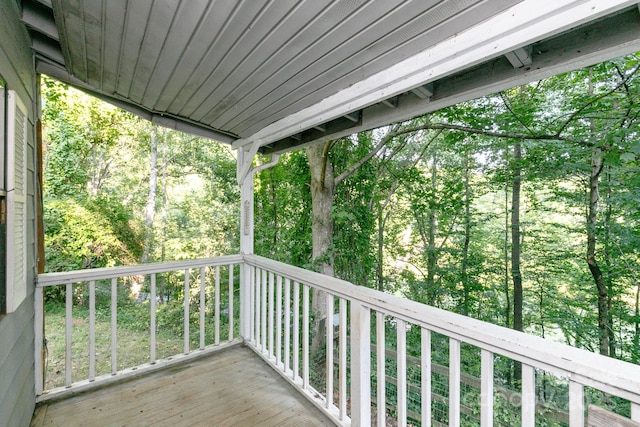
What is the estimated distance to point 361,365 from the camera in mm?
1714

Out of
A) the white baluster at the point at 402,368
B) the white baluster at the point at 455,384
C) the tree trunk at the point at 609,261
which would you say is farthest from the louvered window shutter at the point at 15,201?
the tree trunk at the point at 609,261

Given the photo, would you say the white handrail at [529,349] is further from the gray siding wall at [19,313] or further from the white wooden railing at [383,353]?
the gray siding wall at [19,313]

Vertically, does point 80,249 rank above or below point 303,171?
below

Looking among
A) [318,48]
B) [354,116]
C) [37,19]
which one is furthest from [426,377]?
[37,19]

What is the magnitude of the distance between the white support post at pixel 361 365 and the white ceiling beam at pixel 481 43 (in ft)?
4.14

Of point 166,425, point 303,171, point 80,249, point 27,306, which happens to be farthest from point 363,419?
point 80,249

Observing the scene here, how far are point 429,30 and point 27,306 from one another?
289 cm

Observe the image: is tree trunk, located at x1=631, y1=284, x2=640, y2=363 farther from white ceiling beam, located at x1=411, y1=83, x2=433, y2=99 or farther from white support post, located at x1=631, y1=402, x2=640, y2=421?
white support post, located at x1=631, y1=402, x2=640, y2=421

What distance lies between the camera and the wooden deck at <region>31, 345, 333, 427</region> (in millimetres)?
2004

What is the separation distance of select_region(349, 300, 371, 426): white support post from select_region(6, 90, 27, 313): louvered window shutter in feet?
5.67

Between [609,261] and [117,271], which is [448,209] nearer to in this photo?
[609,261]

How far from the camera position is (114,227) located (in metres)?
7.31

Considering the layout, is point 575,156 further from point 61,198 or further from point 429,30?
point 61,198

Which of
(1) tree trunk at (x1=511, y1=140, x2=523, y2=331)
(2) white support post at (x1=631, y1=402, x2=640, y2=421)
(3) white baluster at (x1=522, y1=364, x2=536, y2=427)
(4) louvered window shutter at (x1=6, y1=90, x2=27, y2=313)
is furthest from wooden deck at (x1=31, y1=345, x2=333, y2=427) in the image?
(1) tree trunk at (x1=511, y1=140, x2=523, y2=331)
